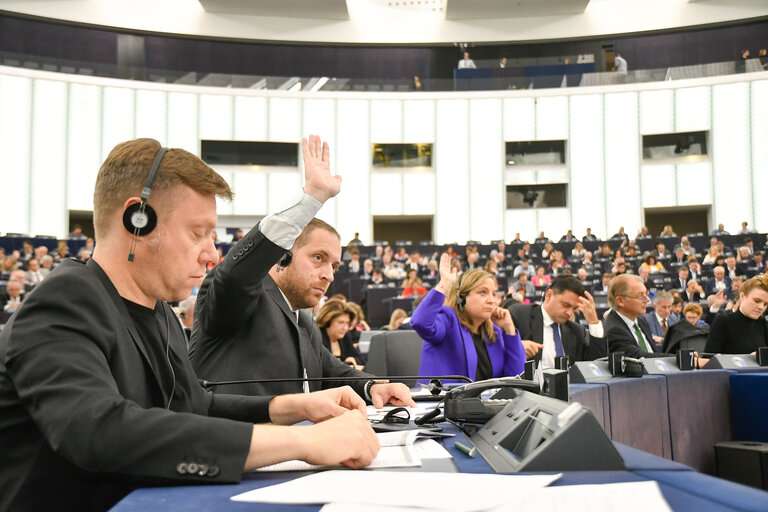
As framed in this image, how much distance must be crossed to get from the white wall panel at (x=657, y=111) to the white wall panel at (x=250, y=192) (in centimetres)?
997

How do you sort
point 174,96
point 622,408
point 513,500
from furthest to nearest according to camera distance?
point 174,96 → point 622,408 → point 513,500

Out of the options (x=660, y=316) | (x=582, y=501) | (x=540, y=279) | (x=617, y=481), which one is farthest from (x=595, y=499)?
(x=540, y=279)

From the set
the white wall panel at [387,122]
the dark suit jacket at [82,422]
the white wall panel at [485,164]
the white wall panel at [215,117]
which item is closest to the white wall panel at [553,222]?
the white wall panel at [485,164]

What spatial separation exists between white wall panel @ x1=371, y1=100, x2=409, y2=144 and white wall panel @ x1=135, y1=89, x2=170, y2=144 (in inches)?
207

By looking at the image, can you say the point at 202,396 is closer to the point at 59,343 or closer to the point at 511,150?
the point at 59,343

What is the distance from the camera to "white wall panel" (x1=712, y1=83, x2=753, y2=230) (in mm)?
16469

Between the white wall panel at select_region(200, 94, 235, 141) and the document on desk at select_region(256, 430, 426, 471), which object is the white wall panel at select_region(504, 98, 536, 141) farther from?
the document on desk at select_region(256, 430, 426, 471)

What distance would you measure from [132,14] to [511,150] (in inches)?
417

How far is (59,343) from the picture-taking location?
94 cm

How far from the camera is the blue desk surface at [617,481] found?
2.25ft

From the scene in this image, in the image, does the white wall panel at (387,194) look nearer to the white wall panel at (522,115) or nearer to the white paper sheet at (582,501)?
the white wall panel at (522,115)

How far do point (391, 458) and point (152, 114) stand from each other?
16.9m

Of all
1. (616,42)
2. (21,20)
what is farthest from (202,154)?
(616,42)

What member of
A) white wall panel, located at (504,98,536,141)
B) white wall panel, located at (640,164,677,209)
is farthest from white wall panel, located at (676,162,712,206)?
white wall panel, located at (504,98,536,141)
